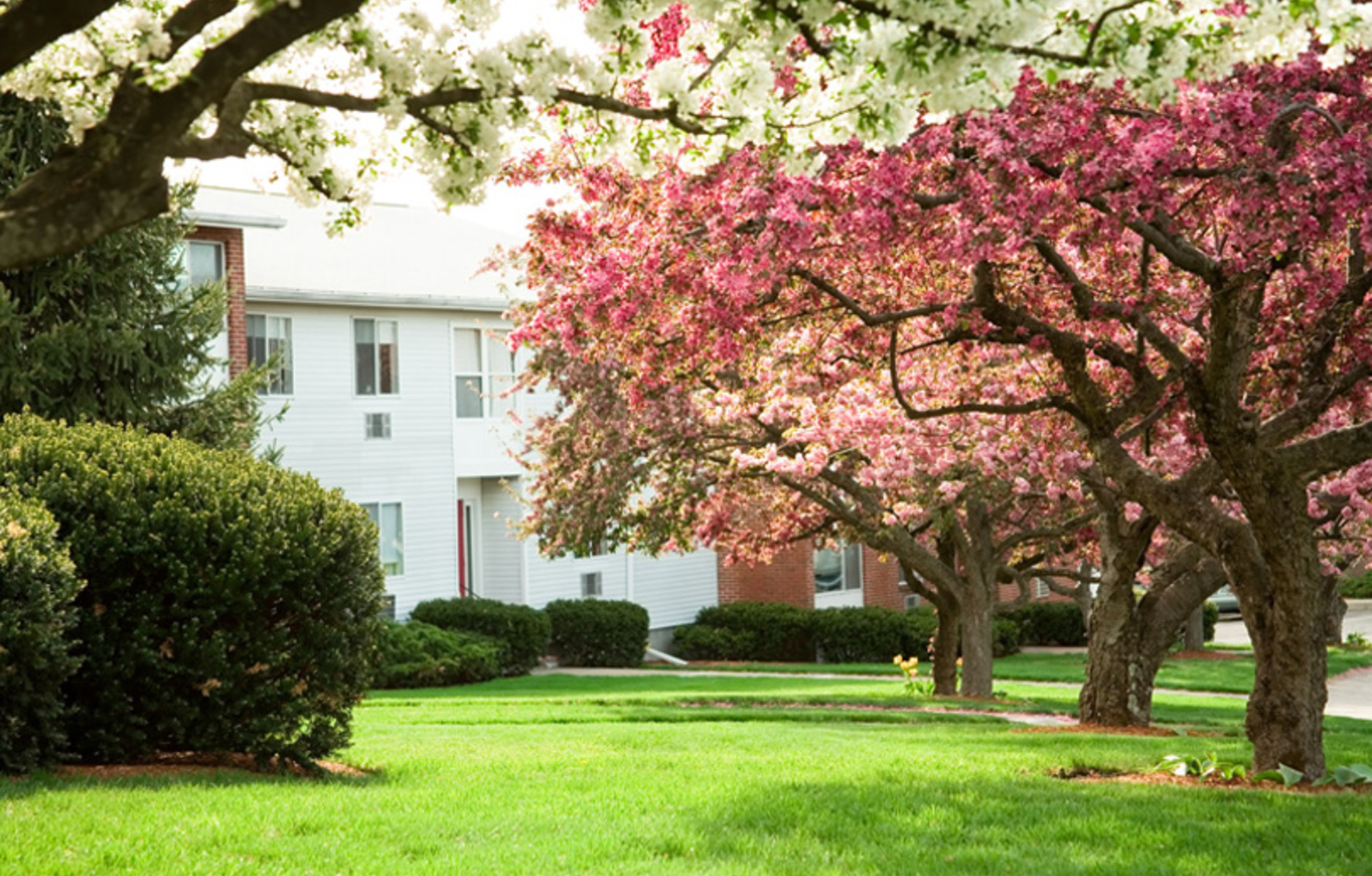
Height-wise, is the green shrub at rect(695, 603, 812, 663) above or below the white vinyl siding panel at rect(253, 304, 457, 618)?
below

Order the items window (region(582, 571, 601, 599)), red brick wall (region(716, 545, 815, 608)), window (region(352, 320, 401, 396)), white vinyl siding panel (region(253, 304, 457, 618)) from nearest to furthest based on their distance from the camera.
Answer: white vinyl siding panel (region(253, 304, 457, 618)) < window (region(352, 320, 401, 396)) < window (region(582, 571, 601, 599)) < red brick wall (region(716, 545, 815, 608))

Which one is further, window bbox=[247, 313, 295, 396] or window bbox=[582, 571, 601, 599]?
window bbox=[582, 571, 601, 599]

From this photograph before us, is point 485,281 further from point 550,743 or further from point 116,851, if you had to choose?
point 116,851

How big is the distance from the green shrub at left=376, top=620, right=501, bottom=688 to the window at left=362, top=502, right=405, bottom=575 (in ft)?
10.2

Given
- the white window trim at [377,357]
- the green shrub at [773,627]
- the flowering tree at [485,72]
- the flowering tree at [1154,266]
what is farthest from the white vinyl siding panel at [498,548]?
the flowering tree at [485,72]

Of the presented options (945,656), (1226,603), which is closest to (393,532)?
(945,656)

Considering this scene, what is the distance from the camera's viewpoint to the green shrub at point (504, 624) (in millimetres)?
29734

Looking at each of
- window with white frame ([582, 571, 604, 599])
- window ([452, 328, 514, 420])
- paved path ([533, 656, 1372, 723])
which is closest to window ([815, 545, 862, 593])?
window with white frame ([582, 571, 604, 599])

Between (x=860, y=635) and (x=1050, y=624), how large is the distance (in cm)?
834

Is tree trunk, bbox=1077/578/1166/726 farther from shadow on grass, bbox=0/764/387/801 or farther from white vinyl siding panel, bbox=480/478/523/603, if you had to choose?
white vinyl siding panel, bbox=480/478/523/603

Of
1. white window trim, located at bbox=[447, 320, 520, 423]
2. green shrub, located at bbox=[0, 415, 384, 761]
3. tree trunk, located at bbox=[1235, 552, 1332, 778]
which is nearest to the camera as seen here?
green shrub, located at bbox=[0, 415, 384, 761]

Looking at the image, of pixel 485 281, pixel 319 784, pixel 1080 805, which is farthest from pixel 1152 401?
pixel 485 281

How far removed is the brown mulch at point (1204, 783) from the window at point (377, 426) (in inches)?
857

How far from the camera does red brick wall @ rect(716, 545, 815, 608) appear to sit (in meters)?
38.4
